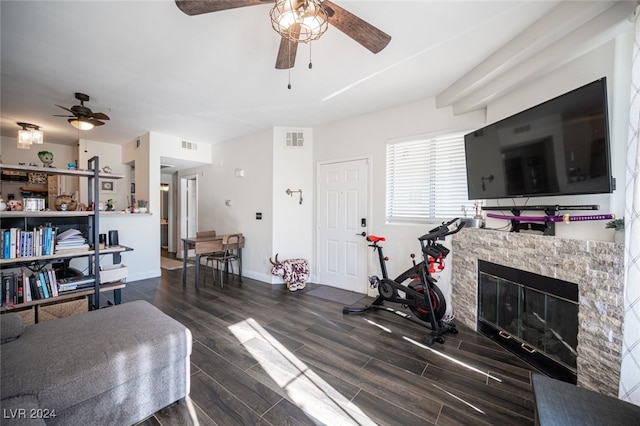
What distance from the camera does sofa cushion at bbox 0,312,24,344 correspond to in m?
1.41

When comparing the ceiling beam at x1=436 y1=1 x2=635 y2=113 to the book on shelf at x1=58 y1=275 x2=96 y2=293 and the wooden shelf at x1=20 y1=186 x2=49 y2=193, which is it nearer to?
the book on shelf at x1=58 y1=275 x2=96 y2=293

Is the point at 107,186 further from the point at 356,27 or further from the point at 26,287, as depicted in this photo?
the point at 356,27

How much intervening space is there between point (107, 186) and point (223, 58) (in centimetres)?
491

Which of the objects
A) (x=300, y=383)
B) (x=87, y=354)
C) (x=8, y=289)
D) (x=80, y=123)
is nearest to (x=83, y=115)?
(x=80, y=123)

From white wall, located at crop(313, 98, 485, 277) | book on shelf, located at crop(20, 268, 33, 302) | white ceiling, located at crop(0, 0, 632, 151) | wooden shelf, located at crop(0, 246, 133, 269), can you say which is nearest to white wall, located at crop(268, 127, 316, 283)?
white wall, located at crop(313, 98, 485, 277)

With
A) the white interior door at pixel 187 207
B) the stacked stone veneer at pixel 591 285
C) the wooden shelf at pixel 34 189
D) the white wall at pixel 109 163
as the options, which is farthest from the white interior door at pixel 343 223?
the wooden shelf at pixel 34 189

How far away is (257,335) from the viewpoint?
2580mm

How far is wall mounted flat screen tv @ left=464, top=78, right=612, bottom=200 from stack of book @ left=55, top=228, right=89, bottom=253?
13.7 ft

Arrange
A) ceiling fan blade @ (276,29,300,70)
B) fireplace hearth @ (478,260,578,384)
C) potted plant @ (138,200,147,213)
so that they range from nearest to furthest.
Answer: ceiling fan blade @ (276,29,300,70) < fireplace hearth @ (478,260,578,384) < potted plant @ (138,200,147,213)

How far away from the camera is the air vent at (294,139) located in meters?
4.43

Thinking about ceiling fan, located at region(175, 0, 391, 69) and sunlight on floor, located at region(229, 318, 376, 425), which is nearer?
ceiling fan, located at region(175, 0, 391, 69)

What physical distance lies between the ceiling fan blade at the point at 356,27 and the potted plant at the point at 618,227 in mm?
1887

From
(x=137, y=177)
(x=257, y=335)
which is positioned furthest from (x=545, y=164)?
(x=137, y=177)

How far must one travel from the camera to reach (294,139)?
445cm
